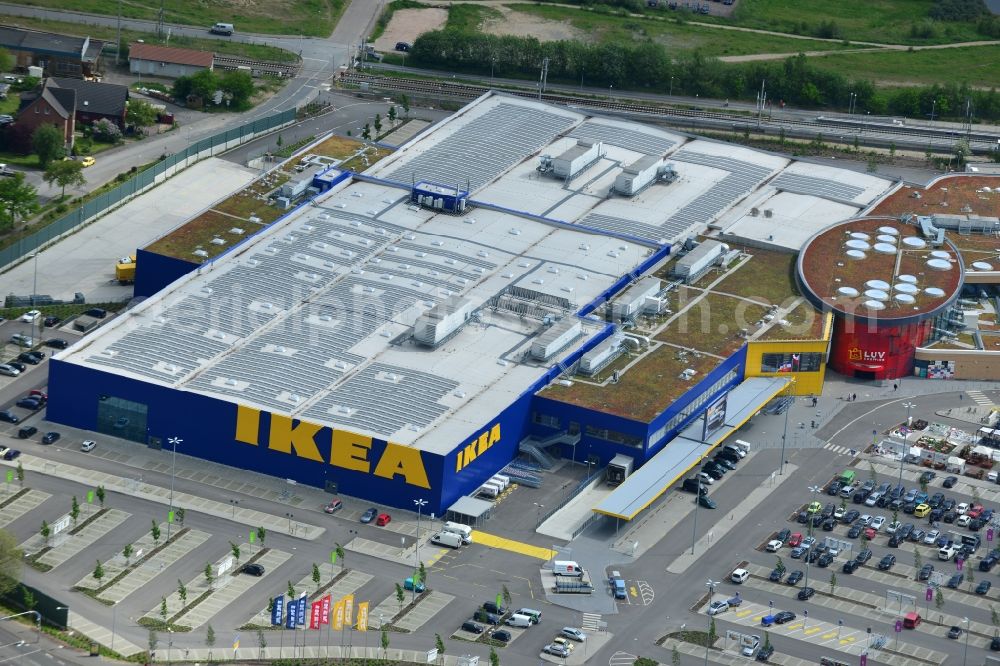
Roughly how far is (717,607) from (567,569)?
48.7 ft

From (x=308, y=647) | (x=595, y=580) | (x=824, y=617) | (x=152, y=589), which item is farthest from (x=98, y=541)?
(x=824, y=617)

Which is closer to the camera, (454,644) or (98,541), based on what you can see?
(454,644)

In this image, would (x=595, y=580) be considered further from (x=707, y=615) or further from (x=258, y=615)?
(x=258, y=615)

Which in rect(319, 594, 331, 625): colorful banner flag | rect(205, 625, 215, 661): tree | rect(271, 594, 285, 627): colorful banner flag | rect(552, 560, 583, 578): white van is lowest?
rect(205, 625, 215, 661): tree

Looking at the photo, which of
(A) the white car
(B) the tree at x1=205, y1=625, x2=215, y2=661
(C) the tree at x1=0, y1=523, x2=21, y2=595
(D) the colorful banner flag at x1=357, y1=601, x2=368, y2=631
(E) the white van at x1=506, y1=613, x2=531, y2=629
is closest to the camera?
(B) the tree at x1=205, y1=625, x2=215, y2=661

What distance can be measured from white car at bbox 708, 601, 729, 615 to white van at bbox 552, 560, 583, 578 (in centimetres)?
1281

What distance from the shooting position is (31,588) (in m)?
187

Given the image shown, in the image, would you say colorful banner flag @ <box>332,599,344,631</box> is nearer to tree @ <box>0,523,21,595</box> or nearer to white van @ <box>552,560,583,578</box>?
white van @ <box>552,560,583,578</box>

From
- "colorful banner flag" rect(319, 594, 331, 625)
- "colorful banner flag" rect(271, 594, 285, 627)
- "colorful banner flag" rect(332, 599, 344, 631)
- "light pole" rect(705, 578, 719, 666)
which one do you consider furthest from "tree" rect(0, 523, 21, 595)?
"light pole" rect(705, 578, 719, 666)

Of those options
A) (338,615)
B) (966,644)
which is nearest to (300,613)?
(338,615)

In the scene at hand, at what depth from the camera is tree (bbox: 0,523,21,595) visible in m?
186

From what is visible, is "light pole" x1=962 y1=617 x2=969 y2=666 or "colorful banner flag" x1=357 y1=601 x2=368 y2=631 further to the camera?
"light pole" x1=962 y1=617 x2=969 y2=666

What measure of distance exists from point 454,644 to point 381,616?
25.9 ft

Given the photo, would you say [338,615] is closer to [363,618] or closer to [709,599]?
[363,618]
